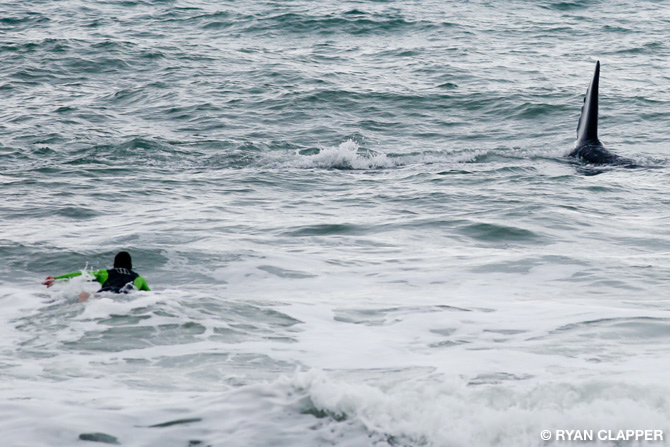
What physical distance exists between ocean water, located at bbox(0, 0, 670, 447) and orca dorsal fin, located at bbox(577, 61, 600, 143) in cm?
61

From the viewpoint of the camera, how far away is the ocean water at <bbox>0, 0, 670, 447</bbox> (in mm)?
6391

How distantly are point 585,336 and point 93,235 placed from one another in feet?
21.9

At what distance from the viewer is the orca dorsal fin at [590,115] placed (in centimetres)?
1622

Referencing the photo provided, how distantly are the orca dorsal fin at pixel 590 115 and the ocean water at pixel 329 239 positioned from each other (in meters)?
0.61

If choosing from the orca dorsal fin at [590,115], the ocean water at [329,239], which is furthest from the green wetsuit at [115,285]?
the orca dorsal fin at [590,115]

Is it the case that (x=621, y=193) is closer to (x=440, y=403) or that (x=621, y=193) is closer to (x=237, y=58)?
(x=440, y=403)

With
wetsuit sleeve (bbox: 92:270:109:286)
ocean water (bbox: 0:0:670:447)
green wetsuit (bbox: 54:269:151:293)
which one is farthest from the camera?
wetsuit sleeve (bbox: 92:270:109:286)

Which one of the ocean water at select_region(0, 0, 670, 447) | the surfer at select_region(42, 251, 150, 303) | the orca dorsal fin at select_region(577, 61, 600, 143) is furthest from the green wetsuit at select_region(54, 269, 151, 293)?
the orca dorsal fin at select_region(577, 61, 600, 143)

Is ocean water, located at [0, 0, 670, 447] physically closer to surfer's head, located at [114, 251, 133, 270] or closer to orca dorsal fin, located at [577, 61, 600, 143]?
surfer's head, located at [114, 251, 133, 270]

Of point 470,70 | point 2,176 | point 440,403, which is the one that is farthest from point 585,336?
point 470,70

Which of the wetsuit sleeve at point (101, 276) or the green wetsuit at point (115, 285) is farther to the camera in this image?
the wetsuit sleeve at point (101, 276)

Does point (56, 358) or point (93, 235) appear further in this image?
point (93, 235)

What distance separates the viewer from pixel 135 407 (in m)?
6.39

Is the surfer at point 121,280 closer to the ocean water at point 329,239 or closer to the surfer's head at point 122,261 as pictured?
the surfer's head at point 122,261
